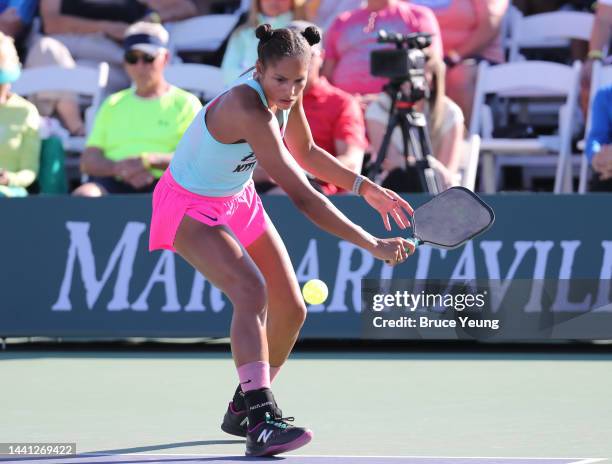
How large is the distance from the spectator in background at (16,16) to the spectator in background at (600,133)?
17.7 ft

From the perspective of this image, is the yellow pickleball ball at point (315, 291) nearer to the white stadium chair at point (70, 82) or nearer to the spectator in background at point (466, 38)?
the spectator in background at point (466, 38)

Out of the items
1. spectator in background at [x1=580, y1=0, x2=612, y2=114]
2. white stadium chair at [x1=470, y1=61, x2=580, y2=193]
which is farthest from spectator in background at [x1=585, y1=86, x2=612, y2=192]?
spectator in background at [x1=580, y1=0, x2=612, y2=114]

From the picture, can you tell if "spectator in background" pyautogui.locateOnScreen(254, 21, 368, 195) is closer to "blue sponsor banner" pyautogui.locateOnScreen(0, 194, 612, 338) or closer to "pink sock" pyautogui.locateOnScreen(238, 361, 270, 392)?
"blue sponsor banner" pyautogui.locateOnScreen(0, 194, 612, 338)

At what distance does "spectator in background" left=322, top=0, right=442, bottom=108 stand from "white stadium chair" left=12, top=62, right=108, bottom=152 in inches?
76.8

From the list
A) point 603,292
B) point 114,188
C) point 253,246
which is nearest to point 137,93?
point 114,188

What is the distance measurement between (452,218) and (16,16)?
809 cm

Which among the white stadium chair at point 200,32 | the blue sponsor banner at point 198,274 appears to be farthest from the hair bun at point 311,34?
the white stadium chair at point 200,32

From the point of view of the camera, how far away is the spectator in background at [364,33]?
10852mm

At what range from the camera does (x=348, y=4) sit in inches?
475

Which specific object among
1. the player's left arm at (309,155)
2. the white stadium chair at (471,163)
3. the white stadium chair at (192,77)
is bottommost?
the white stadium chair at (471,163)

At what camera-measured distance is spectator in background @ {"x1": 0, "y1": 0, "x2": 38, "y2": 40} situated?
492 inches

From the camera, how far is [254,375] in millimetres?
5309

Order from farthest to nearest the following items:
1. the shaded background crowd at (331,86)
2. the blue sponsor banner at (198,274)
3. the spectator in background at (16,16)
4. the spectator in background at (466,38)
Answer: the spectator in background at (16,16)
the spectator in background at (466,38)
the shaded background crowd at (331,86)
the blue sponsor banner at (198,274)

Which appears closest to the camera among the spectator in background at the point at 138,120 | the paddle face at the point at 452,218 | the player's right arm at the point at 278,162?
the player's right arm at the point at 278,162
